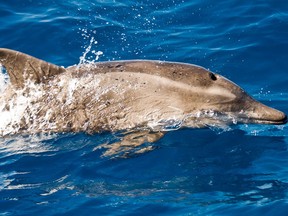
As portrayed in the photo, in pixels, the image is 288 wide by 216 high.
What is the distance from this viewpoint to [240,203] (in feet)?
28.7

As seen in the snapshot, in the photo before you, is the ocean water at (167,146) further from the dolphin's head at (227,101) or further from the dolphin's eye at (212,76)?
the dolphin's eye at (212,76)

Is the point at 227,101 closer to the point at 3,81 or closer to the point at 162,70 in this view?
the point at 162,70

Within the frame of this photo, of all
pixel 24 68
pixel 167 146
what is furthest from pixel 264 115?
pixel 24 68

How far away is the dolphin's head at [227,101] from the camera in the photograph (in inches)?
406

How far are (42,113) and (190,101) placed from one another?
2134 mm

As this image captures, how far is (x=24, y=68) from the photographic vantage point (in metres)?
10.3

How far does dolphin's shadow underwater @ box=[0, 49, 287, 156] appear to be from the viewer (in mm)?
10281

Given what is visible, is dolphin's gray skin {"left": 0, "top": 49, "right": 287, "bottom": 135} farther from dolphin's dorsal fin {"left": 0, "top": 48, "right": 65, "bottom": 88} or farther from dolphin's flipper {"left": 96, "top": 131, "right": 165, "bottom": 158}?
dolphin's flipper {"left": 96, "top": 131, "right": 165, "bottom": 158}

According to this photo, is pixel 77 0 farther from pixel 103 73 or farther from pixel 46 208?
pixel 46 208

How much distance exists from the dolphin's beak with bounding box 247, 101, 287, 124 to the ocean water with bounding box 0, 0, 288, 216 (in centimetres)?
46

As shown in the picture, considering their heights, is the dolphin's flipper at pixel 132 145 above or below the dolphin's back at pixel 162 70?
below

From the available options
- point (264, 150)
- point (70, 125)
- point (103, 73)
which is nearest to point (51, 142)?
point (70, 125)

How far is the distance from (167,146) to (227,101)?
3.51ft

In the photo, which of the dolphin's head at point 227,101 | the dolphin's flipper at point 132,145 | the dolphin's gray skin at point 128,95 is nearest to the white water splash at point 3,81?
the dolphin's gray skin at point 128,95
